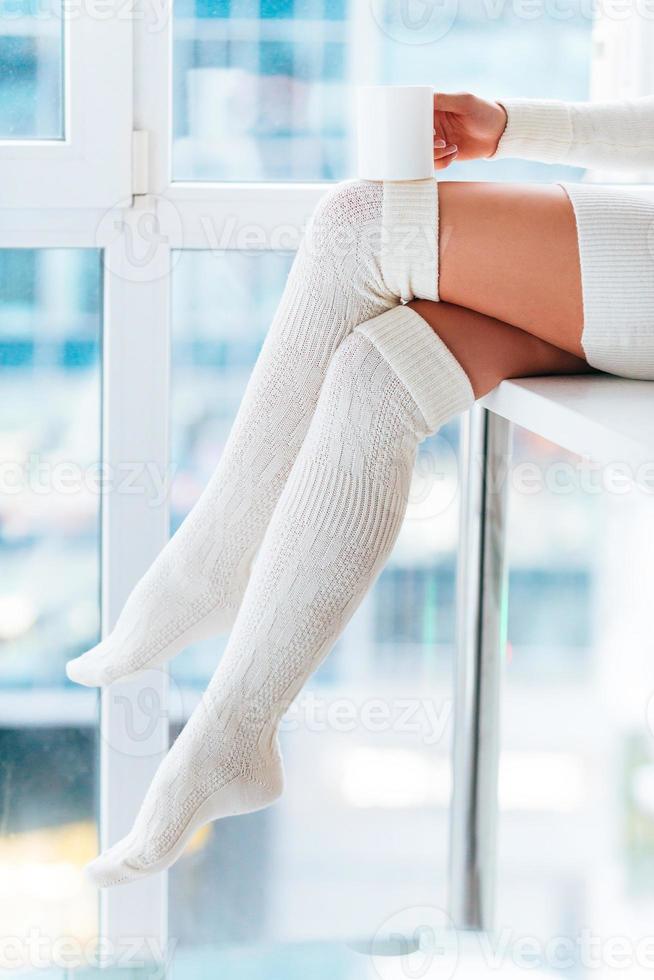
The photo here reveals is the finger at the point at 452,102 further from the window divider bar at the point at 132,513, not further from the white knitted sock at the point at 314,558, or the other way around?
the window divider bar at the point at 132,513

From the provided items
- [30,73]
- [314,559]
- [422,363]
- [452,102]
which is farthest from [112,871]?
[30,73]

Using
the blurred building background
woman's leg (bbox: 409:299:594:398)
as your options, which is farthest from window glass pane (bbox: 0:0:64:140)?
woman's leg (bbox: 409:299:594:398)

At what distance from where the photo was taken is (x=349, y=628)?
150 centimetres

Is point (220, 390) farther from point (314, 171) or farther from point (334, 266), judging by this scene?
point (334, 266)

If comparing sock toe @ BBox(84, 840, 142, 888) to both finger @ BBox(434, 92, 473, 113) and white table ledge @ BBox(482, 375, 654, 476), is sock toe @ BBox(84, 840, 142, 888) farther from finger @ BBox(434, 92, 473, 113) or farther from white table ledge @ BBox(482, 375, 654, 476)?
finger @ BBox(434, 92, 473, 113)

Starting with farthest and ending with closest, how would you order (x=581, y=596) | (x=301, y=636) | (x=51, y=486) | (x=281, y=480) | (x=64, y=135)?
1. (x=581, y=596)
2. (x=51, y=486)
3. (x=64, y=135)
4. (x=281, y=480)
5. (x=301, y=636)

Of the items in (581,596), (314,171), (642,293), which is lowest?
(581,596)

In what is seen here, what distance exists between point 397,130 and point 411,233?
0.08m

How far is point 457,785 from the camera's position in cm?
135

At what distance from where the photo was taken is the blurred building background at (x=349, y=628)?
1355 mm

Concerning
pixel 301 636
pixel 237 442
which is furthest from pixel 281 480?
pixel 301 636

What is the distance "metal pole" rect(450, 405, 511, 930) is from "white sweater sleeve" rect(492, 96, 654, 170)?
0.27 m

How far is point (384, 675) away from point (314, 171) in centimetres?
62

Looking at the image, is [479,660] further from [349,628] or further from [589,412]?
[589,412]
